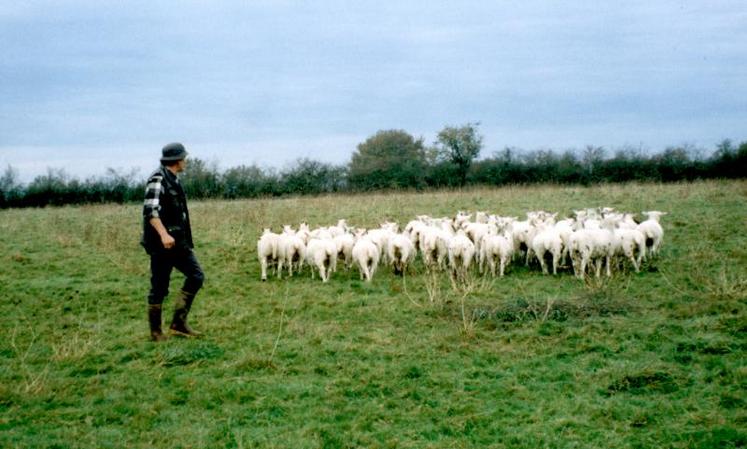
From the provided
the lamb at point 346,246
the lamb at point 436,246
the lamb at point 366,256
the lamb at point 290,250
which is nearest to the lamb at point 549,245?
the lamb at point 436,246

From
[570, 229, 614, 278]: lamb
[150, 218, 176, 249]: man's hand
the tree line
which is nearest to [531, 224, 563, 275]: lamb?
[570, 229, 614, 278]: lamb

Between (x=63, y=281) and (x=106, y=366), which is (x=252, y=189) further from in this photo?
(x=106, y=366)

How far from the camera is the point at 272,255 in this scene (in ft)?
46.2

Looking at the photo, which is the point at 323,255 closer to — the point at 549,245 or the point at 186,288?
the point at 549,245

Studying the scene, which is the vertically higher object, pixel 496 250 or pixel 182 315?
pixel 496 250

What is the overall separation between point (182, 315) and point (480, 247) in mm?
7428

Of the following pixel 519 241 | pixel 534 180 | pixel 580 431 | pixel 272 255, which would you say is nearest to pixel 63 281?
pixel 272 255

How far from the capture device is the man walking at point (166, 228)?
7.91 m

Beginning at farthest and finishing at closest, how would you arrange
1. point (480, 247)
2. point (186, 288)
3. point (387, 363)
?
point (480, 247), point (186, 288), point (387, 363)

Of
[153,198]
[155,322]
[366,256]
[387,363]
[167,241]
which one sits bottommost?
[387,363]

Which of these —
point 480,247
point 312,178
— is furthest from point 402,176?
point 480,247

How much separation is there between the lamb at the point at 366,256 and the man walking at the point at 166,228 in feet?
16.8

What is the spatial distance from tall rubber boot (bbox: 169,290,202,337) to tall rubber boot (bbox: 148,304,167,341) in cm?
22

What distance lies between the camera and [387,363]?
7.41 m
